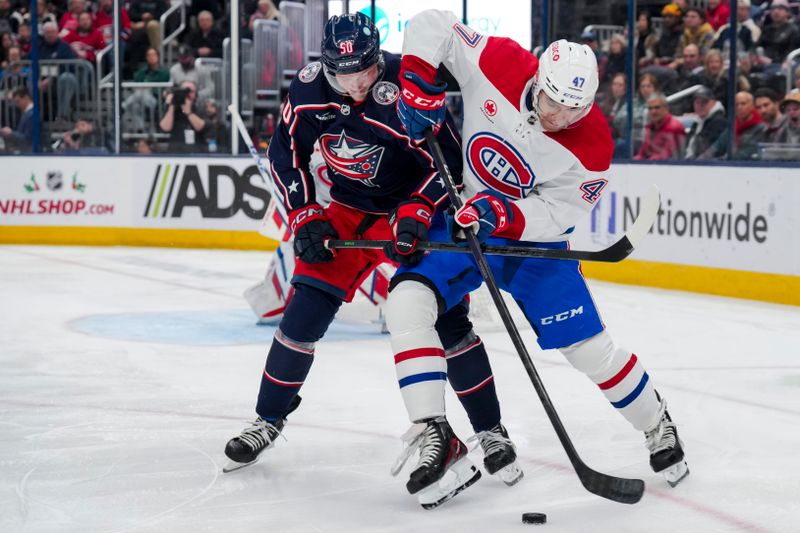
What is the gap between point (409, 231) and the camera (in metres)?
2.60

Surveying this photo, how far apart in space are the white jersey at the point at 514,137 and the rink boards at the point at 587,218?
3.46 metres

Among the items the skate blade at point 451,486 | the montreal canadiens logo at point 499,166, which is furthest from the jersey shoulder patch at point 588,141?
the skate blade at point 451,486

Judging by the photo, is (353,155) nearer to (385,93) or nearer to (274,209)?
(385,93)

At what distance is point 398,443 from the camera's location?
10.3ft

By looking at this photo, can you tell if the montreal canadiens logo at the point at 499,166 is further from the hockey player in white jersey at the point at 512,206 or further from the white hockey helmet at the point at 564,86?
the white hockey helmet at the point at 564,86

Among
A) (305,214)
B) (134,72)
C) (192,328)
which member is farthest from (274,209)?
(134,72)

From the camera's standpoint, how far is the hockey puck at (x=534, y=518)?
8.04 ft

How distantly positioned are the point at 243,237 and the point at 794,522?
6.41m

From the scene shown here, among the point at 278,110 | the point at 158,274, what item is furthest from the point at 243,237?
the point at 158,274

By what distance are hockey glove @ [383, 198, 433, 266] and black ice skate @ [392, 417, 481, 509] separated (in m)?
0.37

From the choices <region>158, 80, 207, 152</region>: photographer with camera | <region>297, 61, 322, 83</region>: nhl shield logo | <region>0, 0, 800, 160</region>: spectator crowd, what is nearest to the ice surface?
<region>297, 61, 322, 83</region>: nhl shield logo

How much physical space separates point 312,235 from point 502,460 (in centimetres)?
67

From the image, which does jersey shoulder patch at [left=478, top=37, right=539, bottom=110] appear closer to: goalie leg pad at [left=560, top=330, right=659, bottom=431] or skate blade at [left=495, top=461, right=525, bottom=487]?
goalie leg pad at [left=560, top=330, right=659, bottom=431]

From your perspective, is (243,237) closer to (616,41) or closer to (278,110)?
(278,110)
